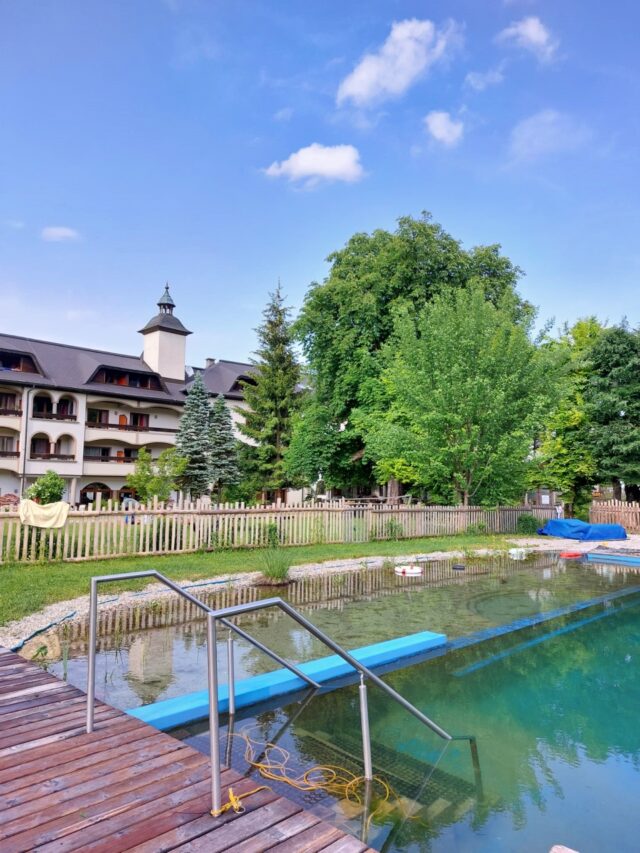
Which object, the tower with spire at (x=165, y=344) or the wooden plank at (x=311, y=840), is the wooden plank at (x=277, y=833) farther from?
the tower with spire at (x=165, y=344)

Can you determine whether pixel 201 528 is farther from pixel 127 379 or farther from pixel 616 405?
pixel 127 379

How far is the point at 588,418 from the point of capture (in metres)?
28.8

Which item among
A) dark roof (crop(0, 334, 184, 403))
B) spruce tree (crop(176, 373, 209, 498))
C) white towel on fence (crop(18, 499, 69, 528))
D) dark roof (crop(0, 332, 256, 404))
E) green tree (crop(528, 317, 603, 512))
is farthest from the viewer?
dark roof (crop(0, 332, 256, 404))

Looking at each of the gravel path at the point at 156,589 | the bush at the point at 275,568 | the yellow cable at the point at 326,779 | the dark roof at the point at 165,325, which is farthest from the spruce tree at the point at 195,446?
the yellow cable at the point at 326,779

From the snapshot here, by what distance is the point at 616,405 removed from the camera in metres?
27.3

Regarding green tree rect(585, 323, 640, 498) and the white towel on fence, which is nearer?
the white towel on fence

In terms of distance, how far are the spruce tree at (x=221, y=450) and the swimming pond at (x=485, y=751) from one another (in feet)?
78.8

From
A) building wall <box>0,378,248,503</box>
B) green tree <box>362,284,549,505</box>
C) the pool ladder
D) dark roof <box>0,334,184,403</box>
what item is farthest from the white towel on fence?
dark roof <box>0,334,184,403</box>

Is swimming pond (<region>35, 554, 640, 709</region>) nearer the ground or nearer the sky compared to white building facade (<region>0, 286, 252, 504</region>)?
nearer the ground

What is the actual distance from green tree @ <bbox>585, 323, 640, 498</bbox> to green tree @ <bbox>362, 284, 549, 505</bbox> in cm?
829

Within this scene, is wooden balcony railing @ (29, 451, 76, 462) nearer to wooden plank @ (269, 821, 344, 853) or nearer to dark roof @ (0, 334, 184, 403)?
dark roof @ (0, 334, 184, 403)

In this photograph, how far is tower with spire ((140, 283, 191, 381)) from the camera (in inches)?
1442

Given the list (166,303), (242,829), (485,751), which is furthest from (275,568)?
(166,303)

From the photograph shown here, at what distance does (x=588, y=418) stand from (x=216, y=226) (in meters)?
21.3
